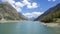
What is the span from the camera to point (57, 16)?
5650 inches

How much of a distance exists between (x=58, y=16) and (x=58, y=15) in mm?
1763

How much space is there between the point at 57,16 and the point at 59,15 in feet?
6.45

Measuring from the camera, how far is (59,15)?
469 feet

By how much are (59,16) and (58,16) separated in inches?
59.5

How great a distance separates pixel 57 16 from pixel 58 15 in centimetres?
154

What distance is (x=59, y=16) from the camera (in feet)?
464

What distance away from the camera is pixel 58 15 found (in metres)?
144

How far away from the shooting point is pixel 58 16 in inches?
5620

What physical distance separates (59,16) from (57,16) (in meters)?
2.53

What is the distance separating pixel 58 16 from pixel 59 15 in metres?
1.26
